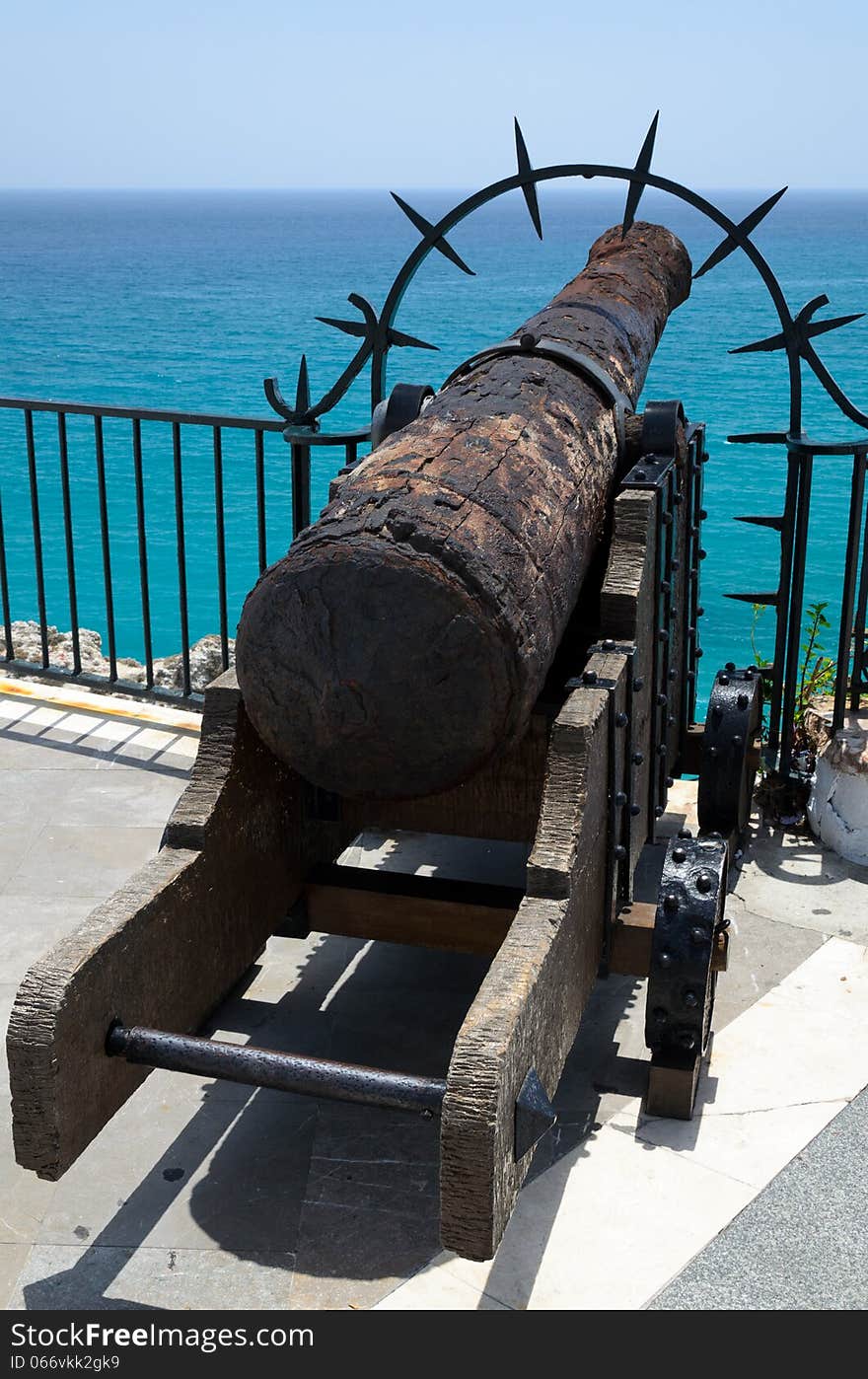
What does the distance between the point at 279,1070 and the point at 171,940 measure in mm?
470

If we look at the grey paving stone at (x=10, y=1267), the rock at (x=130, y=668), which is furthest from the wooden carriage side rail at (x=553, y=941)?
the rock at (x=130, y=668)

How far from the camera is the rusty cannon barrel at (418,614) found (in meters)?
2.75

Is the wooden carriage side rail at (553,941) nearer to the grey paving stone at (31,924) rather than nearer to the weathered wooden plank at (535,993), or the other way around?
the weathered wooden plank at (535,993)

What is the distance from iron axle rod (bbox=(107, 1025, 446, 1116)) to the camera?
2559 mm

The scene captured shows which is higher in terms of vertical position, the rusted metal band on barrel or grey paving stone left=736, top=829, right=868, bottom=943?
the rusted metal band on barrel

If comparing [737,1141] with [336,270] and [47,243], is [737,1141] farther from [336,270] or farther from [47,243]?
[47,243]

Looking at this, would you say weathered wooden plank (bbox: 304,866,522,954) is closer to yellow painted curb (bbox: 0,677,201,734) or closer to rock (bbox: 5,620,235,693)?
yellow painted curb (bbox: 0,677,201,734)

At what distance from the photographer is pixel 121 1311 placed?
2680 millimetres

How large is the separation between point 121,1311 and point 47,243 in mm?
138794

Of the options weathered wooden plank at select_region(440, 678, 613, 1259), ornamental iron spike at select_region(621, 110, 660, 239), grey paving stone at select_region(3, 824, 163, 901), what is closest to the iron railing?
ornamental iron spike at select_region(621, 110, 660, 239)

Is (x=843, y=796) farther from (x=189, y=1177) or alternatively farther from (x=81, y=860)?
(x=189, y=1177)

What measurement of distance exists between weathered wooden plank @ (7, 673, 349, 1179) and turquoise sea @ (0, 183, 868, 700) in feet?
42.7

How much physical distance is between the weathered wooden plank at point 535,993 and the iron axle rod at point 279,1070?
5.8 inches
